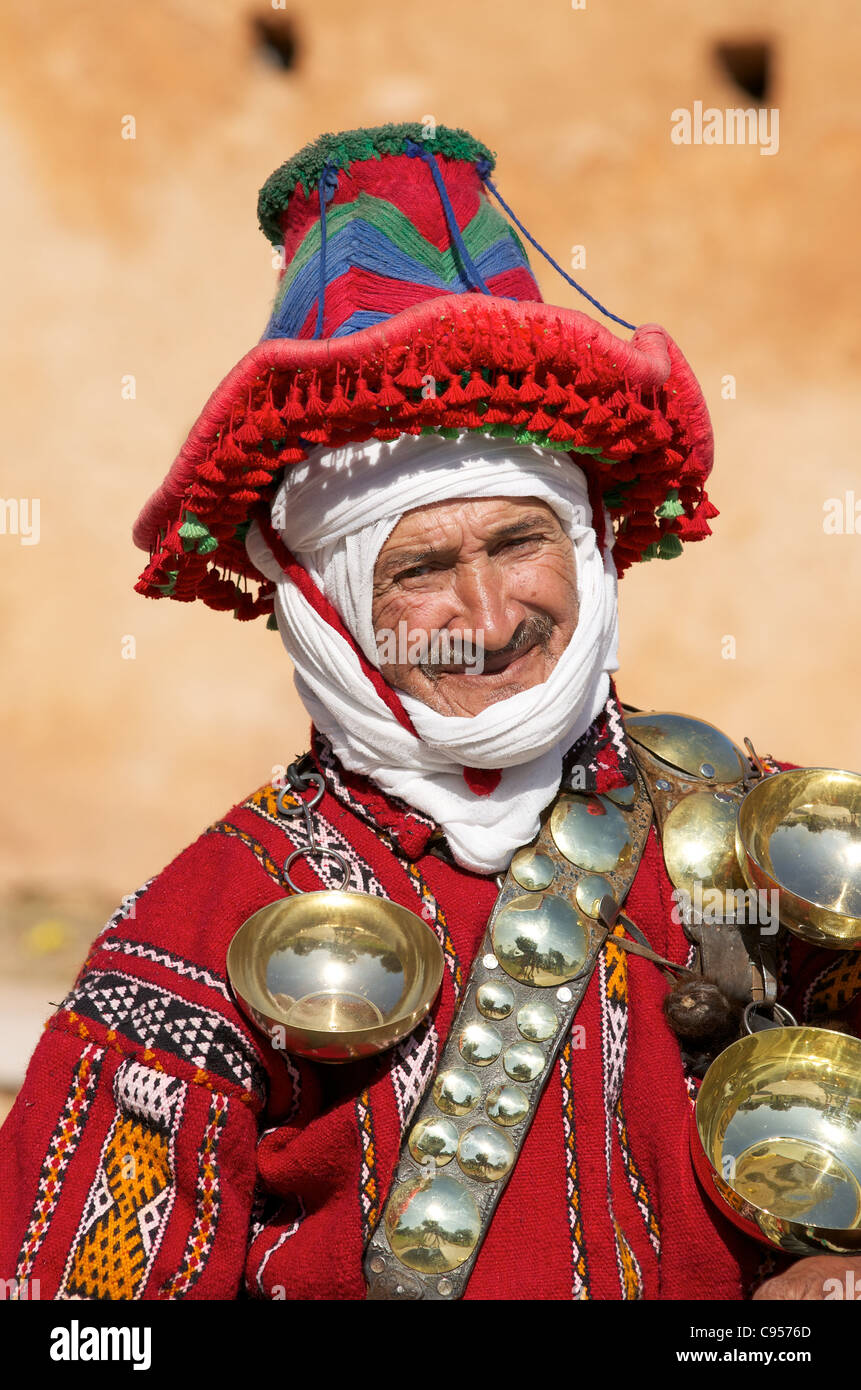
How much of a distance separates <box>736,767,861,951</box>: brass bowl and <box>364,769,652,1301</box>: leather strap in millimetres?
220

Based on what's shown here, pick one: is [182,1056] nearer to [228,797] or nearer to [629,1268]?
[629,1268]

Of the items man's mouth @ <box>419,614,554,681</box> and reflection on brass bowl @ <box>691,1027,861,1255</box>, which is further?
man's mouth @ <box>419,614,554,681</box>

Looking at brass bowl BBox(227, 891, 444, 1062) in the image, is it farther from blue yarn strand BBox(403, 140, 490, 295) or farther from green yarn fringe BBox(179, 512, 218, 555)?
blue yarn strand BBox(403, 140, 490, 295)

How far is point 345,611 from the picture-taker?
250 centimetres

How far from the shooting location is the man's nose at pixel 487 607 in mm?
2393

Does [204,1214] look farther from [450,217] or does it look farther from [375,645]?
[450,217]

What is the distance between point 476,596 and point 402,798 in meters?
0.38

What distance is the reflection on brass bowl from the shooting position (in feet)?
7.34

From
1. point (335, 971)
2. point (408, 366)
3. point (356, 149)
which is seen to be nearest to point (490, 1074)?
point (335, 971)

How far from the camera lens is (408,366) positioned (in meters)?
2.24

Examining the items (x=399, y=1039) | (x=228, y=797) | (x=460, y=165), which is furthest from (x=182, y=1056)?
(x=228, y=797)

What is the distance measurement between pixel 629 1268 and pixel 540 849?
695 millimetres

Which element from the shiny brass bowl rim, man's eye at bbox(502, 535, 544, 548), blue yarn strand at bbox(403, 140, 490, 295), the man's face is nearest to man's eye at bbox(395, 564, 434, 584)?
the man's face

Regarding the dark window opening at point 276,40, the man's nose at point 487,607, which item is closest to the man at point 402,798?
the man's nose at point 487,607
